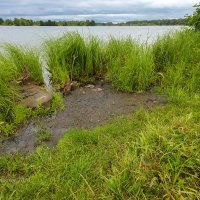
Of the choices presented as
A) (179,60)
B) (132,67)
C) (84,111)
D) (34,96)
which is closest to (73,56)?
(132,67)

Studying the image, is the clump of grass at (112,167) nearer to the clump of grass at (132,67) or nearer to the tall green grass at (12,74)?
the tall green grass at (12,74)

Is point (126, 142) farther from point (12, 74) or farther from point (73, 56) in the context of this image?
point (73, 56)

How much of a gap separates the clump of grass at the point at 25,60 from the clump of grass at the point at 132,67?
5.88ft

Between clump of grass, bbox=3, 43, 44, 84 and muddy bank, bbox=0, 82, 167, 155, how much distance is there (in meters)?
1.05

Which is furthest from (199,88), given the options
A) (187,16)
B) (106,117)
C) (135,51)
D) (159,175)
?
(159,175)

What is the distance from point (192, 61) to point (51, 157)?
491cm

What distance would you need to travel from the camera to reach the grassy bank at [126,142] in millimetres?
3324

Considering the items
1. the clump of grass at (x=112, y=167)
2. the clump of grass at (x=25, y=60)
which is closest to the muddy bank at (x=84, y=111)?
the clump of grass at (x=112, y=167)

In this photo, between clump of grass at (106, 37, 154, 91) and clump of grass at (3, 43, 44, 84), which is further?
clump of grass at (3, 43, 44, 84)

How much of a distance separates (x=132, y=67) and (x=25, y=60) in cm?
255

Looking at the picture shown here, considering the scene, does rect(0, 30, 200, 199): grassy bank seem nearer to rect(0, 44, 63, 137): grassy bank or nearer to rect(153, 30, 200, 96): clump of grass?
rect(153, 30, 200, 96): clump of grass

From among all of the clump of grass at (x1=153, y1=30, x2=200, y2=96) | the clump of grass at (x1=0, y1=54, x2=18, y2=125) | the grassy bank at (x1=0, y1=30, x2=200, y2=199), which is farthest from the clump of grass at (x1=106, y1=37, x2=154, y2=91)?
the clump of grass at (x1=0, y1=54, x2=18, y2=125)

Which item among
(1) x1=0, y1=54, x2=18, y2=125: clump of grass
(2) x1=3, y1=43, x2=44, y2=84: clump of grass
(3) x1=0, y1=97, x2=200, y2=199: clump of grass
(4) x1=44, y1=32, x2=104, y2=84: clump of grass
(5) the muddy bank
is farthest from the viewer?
(4) x1=44, y1=32, x2=104, y2=84: clump of grass

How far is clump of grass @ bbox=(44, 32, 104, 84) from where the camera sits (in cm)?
823
